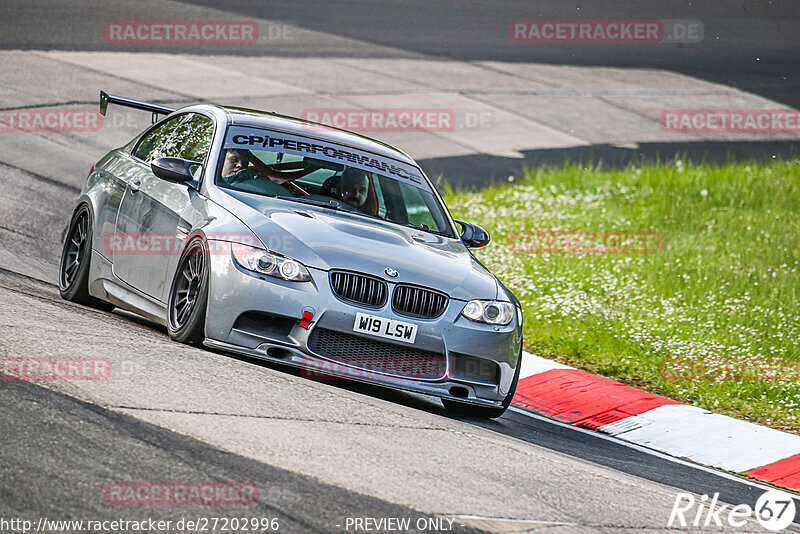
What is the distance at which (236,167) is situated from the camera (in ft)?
24.5

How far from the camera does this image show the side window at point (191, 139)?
773 cm

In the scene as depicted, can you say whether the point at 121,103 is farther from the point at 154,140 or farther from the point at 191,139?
the point at 191,139

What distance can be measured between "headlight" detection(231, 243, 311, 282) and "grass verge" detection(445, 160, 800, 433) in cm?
386

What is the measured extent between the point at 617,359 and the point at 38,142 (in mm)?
7812

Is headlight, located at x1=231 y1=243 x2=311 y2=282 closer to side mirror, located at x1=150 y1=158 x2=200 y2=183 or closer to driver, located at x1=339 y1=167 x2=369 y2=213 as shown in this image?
side mirror, located at x1=150 y1=158 x2=200 y2=183

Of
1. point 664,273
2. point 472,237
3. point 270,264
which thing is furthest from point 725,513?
point 664,273

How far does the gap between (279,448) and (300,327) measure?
5.02 ft

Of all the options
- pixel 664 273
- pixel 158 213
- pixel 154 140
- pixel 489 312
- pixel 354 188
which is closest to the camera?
pixel 489 312

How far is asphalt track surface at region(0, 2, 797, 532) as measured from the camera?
4.33 meters

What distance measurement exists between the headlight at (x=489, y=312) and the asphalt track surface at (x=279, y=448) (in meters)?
0.63

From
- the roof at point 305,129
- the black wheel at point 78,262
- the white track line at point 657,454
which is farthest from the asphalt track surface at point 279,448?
the roof at point 305,129

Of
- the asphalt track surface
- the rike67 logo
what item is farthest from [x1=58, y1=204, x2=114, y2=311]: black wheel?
the rike67 logo

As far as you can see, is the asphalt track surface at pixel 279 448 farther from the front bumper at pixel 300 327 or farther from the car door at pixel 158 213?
the car door at pixel 158 213

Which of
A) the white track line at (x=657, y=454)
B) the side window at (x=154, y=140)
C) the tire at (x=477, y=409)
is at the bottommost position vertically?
the white track line at (x=657, y=454)
